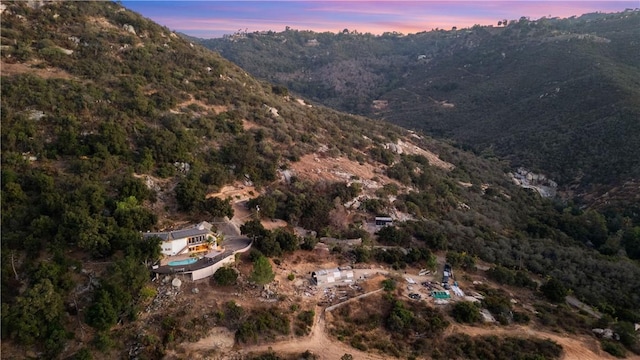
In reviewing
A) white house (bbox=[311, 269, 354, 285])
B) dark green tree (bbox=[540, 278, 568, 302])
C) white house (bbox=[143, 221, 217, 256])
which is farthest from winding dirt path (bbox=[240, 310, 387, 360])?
dark green tree (bbox=[540, 278, 568, 302])

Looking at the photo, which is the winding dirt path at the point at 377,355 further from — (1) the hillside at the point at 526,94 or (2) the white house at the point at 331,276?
(1) the hillside at the point at 526,94

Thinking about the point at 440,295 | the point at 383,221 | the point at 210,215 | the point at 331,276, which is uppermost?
the point at 210,215

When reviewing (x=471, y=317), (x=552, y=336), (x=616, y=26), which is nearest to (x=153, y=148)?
(x=471, y=317)

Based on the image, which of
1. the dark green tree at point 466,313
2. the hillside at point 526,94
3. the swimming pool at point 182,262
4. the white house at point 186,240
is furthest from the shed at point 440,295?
the hillside at point 526,94

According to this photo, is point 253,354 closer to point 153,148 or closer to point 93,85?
point 153,148

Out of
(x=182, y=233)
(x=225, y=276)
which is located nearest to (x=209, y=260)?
(x=225, y=276)

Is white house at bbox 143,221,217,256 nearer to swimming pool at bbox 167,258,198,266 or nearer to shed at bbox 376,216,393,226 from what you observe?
swimming pool at bbox 167,258,198,266

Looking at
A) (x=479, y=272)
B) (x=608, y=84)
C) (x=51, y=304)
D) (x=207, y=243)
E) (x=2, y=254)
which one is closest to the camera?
(x=51, y=304)

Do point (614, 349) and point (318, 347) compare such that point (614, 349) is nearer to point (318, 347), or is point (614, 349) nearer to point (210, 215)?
point (318, 347)
